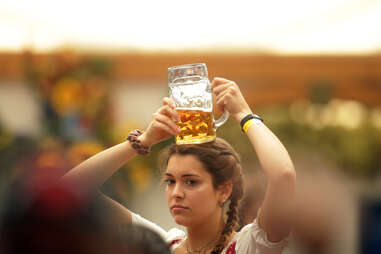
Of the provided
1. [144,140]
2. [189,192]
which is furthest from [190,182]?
[144,140]

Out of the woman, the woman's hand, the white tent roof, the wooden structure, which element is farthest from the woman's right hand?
the white tent roof

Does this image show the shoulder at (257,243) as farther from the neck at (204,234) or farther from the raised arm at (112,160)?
the raised arm at (112,160)

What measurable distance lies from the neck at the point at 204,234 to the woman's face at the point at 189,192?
14 mm

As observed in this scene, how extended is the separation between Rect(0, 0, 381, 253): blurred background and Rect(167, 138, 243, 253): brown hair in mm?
1569

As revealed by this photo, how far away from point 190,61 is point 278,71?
0.67 m

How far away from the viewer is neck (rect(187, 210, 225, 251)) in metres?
1.18

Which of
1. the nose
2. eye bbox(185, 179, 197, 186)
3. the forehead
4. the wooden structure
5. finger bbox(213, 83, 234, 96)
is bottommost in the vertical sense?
the wooden structure

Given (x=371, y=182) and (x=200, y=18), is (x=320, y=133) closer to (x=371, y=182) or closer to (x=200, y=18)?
(x=371, y=182)

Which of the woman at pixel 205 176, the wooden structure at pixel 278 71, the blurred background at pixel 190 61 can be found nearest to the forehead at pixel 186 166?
the woman at pixel 205 176

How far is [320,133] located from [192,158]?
6.38ft

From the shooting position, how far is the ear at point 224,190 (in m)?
1.23

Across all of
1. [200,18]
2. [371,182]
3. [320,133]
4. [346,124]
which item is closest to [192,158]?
[320,133]

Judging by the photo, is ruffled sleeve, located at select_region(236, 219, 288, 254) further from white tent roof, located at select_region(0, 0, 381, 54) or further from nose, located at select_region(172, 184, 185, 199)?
white tent roof, located at select_region(0, 0, 381, 54)

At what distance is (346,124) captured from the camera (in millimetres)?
3229
